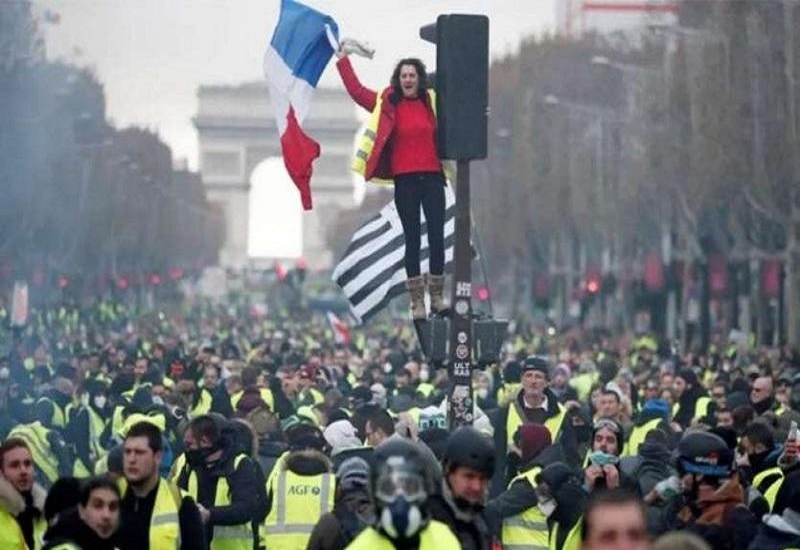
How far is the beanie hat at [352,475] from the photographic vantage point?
14.0 metres

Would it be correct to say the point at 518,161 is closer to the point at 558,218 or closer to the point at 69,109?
the point at 558,218

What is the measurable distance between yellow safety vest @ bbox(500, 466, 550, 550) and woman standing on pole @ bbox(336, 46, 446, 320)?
2659mm

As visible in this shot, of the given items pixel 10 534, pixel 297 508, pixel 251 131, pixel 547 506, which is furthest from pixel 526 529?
pixel 251 131

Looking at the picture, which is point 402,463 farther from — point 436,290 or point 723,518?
point 436,290

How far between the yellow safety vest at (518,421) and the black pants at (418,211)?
Result: 0.95 meters

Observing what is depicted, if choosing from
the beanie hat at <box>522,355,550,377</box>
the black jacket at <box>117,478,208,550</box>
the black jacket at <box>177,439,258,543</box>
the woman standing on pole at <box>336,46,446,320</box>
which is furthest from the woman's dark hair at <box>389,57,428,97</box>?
the black jacket at <box>117,478,208,550</box>

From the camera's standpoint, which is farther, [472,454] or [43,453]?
[43,453]

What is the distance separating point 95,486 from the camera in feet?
41.0

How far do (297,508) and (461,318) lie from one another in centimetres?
176

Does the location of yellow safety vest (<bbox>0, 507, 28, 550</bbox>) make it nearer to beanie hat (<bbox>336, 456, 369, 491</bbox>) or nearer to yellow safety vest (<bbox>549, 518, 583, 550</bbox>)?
beanie hat (<bbox>336, 456, 369, 491</bbox>)

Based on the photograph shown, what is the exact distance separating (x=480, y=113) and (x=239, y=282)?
133 metres

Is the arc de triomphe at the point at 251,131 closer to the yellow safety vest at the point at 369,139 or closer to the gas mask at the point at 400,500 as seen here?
the yellow safety vest at the point at 369,139

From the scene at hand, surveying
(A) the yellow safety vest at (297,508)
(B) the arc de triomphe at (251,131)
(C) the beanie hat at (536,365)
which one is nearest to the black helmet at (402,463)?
(A) the yellow safety vest at (297,508)

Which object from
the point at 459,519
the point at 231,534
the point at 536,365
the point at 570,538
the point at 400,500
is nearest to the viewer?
the point at 400,500
